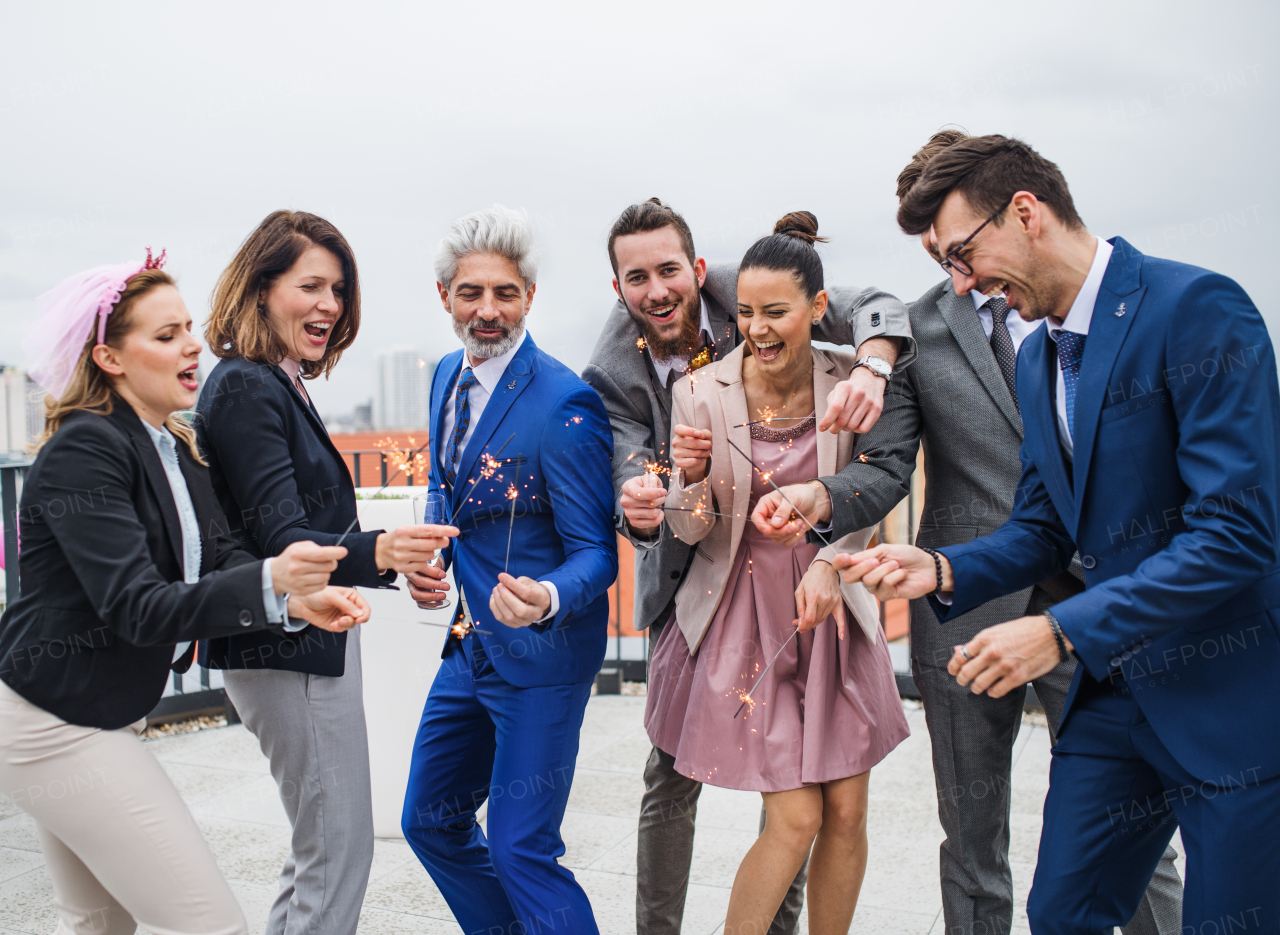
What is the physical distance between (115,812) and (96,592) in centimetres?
43

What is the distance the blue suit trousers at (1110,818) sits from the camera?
182cm

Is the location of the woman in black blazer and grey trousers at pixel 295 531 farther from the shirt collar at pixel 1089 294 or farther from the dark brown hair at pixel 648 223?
the shirt collar at pixel 1089 294

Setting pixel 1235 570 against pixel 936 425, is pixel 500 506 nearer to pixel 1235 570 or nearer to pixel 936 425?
pixel 936 425

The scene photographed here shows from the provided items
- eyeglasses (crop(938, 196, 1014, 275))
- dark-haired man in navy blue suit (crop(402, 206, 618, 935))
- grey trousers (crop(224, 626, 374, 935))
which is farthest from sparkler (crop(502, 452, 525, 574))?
eyeglasses (crop(938, 196, 1014, 275))

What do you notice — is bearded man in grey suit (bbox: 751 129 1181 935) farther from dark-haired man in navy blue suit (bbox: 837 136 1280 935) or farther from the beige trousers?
the beige trousers

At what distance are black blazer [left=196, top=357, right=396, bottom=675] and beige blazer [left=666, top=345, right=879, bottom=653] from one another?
79 cm

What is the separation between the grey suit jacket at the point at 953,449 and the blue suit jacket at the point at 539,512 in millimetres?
646

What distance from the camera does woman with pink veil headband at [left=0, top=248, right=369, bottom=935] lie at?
1826mm

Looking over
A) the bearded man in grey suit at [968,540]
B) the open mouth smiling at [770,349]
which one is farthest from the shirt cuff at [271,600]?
the bearded man in grey suit at [968,540]

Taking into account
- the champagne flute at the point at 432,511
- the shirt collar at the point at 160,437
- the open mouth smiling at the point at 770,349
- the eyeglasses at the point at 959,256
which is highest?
the eyeglasses at the point at 959,256

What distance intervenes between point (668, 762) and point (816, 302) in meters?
1.36

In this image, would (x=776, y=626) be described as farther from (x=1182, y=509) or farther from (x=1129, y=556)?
(x=1182, y=509)

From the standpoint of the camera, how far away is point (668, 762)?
9.14 feet

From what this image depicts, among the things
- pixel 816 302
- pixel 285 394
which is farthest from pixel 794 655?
pixel 285 394
